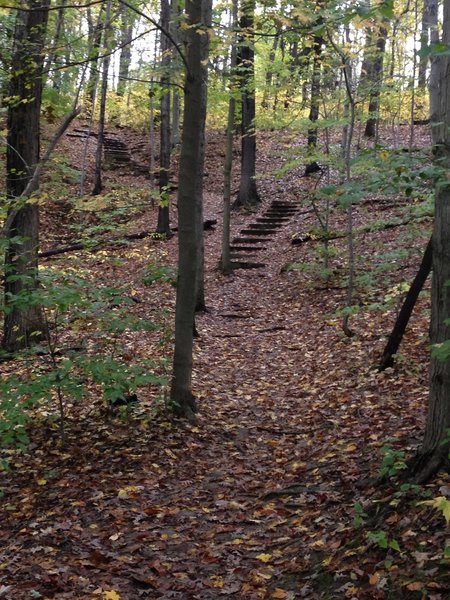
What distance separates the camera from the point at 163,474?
18.3ft

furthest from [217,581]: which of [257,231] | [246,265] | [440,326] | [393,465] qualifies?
[257,231]

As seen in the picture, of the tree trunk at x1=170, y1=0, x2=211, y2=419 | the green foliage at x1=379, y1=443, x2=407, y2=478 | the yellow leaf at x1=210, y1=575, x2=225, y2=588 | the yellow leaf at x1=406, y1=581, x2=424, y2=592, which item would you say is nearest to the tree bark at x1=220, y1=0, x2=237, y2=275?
the tree trunk at x1=170, y1=0, x2=211, y2=419

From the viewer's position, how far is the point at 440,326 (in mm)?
3936

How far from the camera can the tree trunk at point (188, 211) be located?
20.3 feet

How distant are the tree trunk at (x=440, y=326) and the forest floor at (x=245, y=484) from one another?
0.64 ft

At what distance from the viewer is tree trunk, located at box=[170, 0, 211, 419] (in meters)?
6.20

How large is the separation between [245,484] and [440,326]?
2543mm

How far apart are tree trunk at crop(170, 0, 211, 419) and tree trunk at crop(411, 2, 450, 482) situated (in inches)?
118

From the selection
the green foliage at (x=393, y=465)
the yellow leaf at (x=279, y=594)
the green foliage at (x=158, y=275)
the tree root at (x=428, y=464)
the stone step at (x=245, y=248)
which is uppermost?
the stone step at (x=245, y=248)

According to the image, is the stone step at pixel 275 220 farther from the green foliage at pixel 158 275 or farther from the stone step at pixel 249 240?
the green foliage at pixel 158 275

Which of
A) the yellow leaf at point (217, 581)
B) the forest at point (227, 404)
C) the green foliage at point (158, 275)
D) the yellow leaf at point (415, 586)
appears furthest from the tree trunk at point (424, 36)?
the yellow leaf at point (217, 581)

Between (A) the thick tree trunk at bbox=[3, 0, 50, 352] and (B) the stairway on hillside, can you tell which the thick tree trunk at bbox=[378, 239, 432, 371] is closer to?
(A) the thick tree trunk at bbox=[3, 0, 50, 352]

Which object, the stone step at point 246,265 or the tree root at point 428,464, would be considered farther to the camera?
the stone step at point 246,265

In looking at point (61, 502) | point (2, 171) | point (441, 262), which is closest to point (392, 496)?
point (441, 262)
